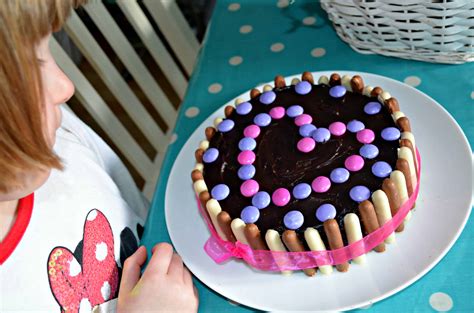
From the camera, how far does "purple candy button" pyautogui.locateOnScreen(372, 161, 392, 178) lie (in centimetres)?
60

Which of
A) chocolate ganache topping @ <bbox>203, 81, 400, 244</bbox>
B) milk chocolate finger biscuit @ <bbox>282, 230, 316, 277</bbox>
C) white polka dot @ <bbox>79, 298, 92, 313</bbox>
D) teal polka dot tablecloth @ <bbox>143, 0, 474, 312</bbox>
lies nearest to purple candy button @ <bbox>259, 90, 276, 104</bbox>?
chocolate ganache topping @ <bbox>203, 81, 400, 244</bbox>

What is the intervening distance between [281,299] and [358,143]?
18cm

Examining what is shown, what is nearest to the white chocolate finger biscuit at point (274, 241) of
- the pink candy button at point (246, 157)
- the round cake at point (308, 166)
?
the round cake at point (308, 166)

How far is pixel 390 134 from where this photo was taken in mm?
636

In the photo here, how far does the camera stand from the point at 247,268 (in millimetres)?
643

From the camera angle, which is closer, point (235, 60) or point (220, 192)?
point (220, 192)

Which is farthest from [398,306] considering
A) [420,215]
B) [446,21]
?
[446,21]

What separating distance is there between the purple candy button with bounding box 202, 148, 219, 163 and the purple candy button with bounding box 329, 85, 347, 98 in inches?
6.0

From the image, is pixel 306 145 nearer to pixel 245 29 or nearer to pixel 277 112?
pixel 277 112

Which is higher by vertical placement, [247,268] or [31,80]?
[31,80]

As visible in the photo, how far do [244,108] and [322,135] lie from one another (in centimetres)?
12

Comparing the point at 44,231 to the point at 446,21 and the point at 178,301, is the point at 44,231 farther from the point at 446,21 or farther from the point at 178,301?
the point at 446,21

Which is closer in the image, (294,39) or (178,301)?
(178,301)

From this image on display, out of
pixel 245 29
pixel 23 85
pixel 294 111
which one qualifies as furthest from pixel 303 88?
pixel 23 85
